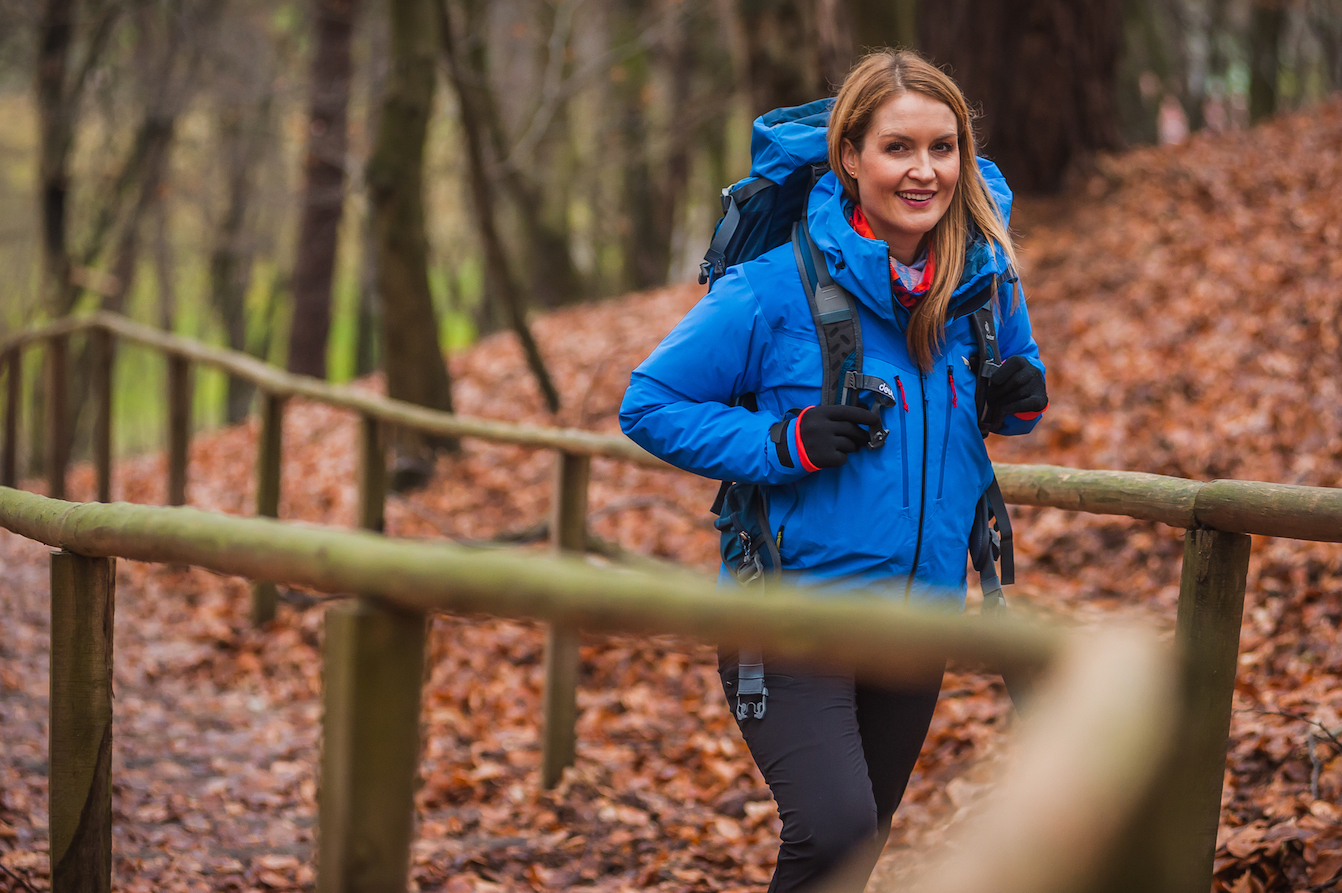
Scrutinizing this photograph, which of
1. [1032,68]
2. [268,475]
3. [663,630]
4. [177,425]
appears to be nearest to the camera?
[663,630]

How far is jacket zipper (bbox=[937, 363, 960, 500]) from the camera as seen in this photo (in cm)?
235

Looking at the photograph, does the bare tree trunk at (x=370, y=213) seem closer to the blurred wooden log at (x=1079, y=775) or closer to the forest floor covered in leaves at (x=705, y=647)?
the forest floor covered in leaves at (x=705, y=647)

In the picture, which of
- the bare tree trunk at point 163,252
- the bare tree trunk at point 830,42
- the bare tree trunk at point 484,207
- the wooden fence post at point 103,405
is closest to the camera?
the wooden fence post at point 103,405

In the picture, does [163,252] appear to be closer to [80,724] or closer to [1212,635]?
[80,724]

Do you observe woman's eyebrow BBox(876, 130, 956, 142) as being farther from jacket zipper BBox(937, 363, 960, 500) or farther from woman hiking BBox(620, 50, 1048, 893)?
jacket zipper BBox(937, 363, 960, 500)

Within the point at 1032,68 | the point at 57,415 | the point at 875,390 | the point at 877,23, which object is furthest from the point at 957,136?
the point at 1032,68

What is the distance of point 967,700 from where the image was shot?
15.6ft

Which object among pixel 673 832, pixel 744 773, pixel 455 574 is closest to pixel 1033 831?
pixel 455 574

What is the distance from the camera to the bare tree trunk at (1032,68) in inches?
401

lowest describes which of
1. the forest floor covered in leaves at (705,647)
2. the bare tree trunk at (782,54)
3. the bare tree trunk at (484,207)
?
the forest floor covered in leaves at (705,647)

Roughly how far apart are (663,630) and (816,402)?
105 cm

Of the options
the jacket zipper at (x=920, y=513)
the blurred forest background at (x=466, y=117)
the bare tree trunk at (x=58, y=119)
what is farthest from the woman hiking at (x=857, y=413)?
the bare tree trunk at (x=58, y=119)

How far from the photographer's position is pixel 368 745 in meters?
1.58

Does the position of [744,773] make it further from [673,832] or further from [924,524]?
[924,524]
